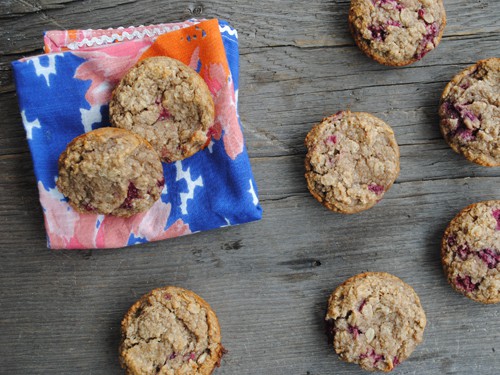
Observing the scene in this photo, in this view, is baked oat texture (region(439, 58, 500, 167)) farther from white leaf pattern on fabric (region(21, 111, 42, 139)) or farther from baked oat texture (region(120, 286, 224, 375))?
white leaf pattern on fabric (region(21, 111, 42, 139))

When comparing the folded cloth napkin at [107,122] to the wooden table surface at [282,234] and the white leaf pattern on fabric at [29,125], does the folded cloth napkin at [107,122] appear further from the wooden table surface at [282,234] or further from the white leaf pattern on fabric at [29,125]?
the wooden table surface at [282,234]

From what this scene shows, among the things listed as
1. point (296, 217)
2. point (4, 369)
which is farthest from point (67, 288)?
point (296, 217)

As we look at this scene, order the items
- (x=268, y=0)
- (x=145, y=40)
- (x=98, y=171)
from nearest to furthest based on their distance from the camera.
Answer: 1. (x=98, y=171)
2. (x=145, y=40)
3. (x=268, y=0)

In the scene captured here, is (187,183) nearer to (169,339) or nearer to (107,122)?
(107,122)

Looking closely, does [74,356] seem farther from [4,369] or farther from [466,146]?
[466,146]

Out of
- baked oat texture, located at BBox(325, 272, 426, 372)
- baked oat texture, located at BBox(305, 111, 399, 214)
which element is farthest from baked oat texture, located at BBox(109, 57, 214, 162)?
baked oat texture, located at BBox(325, 272, 426, 372)
